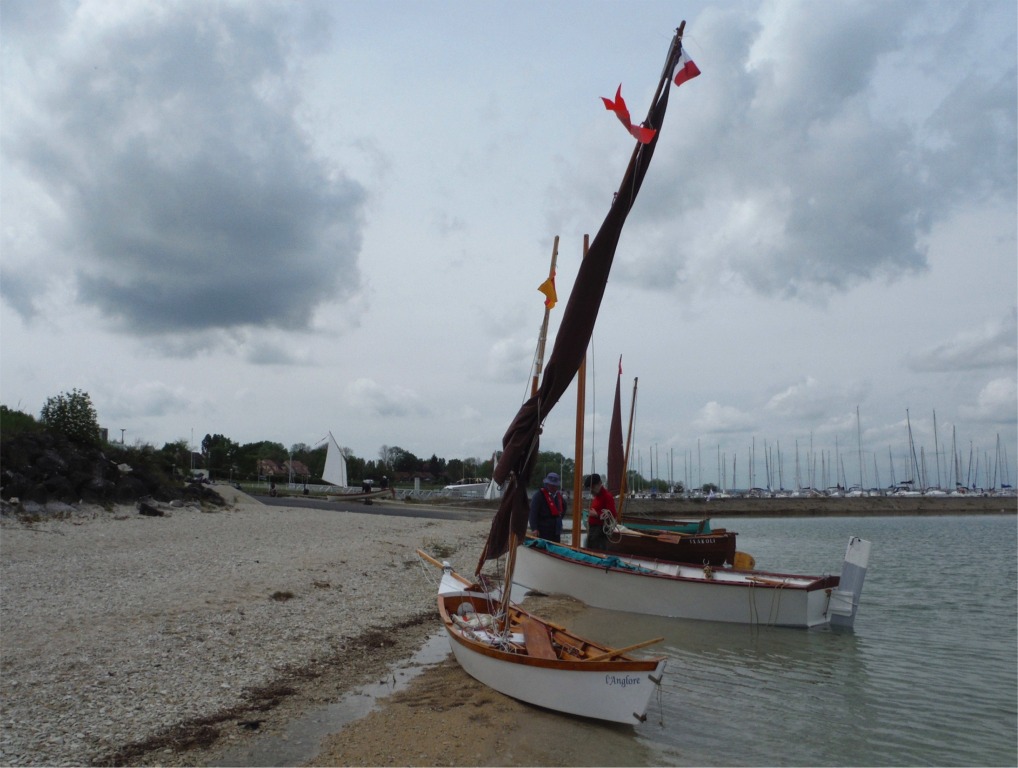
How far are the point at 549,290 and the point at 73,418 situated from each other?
2525cm

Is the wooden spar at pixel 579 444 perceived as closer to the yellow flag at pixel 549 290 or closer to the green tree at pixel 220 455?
the yellow flag at pixel 549 290

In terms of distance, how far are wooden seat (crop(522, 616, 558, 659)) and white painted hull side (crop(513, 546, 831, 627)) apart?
5.67m

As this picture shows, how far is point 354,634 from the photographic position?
1093cm

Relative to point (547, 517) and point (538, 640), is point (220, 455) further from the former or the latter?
point (538, 640)

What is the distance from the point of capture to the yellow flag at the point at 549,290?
13430 millimetres

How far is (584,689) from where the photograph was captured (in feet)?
24.3

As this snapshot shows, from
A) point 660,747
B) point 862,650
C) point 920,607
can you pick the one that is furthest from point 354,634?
point 920,607

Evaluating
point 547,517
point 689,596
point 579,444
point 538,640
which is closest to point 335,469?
point 547,517

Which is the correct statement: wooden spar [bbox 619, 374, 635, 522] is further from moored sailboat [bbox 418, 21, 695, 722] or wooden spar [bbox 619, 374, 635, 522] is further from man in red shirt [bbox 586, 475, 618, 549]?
moored sailboat [bbox 418, 21, 695, 722]

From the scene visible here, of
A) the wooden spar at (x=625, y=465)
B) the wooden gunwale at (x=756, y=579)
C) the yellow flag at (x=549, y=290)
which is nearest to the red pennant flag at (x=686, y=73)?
the yellow flag at (x=549, y=290)

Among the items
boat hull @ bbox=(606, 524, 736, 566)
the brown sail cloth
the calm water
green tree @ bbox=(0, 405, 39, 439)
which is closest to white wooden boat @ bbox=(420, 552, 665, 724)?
the calm water

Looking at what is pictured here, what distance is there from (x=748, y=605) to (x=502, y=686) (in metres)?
7.02

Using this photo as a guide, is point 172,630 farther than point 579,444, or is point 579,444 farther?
point 579,444

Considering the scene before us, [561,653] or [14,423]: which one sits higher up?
[14,423]
